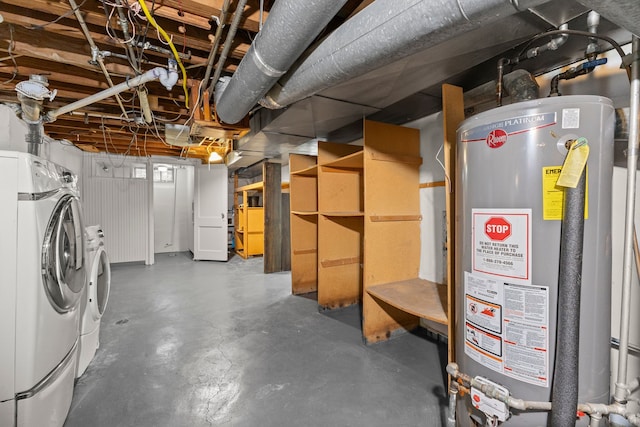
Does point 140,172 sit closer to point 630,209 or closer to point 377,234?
point 377,234

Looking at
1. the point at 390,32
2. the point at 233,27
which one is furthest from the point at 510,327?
the point at 233,27

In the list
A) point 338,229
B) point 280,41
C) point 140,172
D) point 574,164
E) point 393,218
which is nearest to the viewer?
point 574,164

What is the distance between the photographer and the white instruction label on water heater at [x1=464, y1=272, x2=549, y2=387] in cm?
97

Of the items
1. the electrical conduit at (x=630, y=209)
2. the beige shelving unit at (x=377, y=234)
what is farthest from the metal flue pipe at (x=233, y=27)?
the electrical conduit at (x=630, y=209)

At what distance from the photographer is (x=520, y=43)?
129 centimetres

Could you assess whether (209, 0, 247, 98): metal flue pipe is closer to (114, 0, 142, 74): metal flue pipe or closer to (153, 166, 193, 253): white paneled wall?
(114, 0, 142, 74): metal flue pipe

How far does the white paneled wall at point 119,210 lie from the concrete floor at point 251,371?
2385 mm

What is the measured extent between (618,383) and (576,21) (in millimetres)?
1446

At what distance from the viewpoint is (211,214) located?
5.82 metres

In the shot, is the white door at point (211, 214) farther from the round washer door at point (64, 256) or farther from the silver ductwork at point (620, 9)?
the silver ductwork at point (620, 9)

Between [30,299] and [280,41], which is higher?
[280,41]

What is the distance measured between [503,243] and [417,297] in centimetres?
106

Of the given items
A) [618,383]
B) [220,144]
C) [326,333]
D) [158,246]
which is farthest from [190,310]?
[158,246]

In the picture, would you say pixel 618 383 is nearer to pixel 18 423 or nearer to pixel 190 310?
pixel 18 423
